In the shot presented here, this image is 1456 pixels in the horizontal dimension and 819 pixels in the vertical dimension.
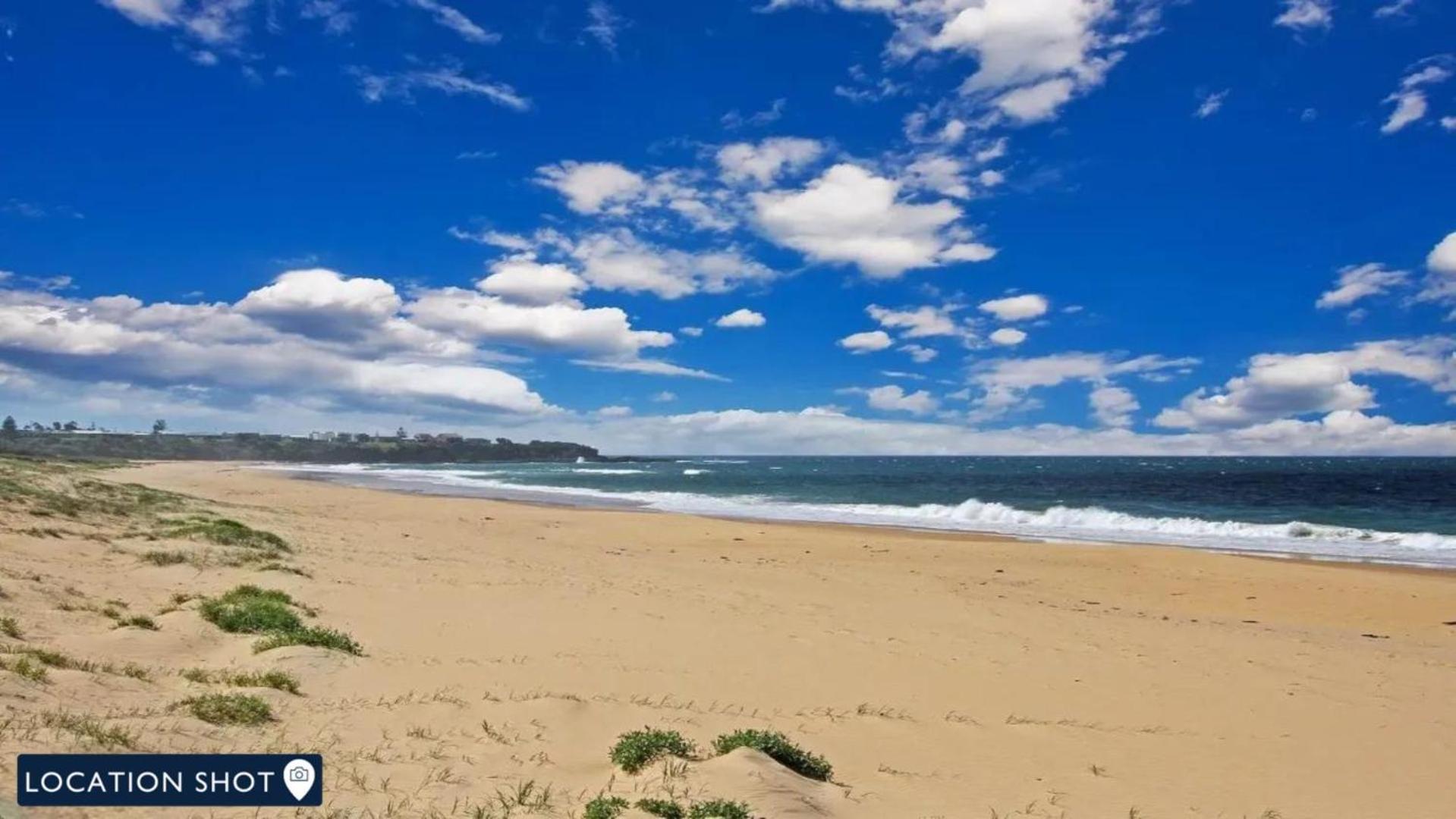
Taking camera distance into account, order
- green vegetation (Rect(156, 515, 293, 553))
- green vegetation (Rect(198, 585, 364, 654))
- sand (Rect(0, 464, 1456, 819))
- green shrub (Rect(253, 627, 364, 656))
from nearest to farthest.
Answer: sand (Rect(0, 464, 1456, 819)) → green shrub (Rect(253, 627, 364, 656)) → green vegetation (Rect(198, 585, 364, 654)) → green vegetation (Rect(156, 515, 293, 553))

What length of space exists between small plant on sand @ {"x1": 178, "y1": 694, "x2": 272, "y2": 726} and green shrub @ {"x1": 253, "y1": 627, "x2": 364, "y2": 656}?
2333 millimetres

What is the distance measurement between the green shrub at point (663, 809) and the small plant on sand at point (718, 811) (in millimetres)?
60

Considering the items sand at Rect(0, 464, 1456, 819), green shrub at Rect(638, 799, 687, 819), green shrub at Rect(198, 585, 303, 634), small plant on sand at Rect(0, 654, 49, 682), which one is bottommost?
sand at Rect(0, 464, 1456, 819)

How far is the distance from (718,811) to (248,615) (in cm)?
752

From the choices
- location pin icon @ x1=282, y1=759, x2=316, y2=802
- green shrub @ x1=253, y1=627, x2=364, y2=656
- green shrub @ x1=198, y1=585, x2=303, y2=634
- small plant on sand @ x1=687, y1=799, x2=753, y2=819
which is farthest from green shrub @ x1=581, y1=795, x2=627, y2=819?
green shrub @ x1=198, y1=585, x2=303, y2=634

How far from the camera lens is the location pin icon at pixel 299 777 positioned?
525cm

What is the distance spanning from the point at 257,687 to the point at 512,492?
55676 mm

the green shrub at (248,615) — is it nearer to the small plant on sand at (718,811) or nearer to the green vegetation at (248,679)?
the green vegetation at (248,679)

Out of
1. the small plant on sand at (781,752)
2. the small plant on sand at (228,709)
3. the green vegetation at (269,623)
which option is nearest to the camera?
the small plant on sand at (228,709)

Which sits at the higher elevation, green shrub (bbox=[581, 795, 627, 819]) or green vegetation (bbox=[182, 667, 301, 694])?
green vegetation (bbox=[182, 667, 301, 694])

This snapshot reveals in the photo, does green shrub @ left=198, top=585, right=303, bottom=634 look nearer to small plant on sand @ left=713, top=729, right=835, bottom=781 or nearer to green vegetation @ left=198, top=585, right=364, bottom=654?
green vegetation @ left=198, top=585, right=364, bottom=654

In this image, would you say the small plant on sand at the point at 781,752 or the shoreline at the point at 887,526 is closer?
the small plant on sand at the point at 781,752

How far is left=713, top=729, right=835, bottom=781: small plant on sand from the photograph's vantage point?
21.0 ft

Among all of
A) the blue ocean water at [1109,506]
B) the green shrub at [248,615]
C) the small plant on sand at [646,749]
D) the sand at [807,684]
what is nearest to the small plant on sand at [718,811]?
the sand at [807,684]
